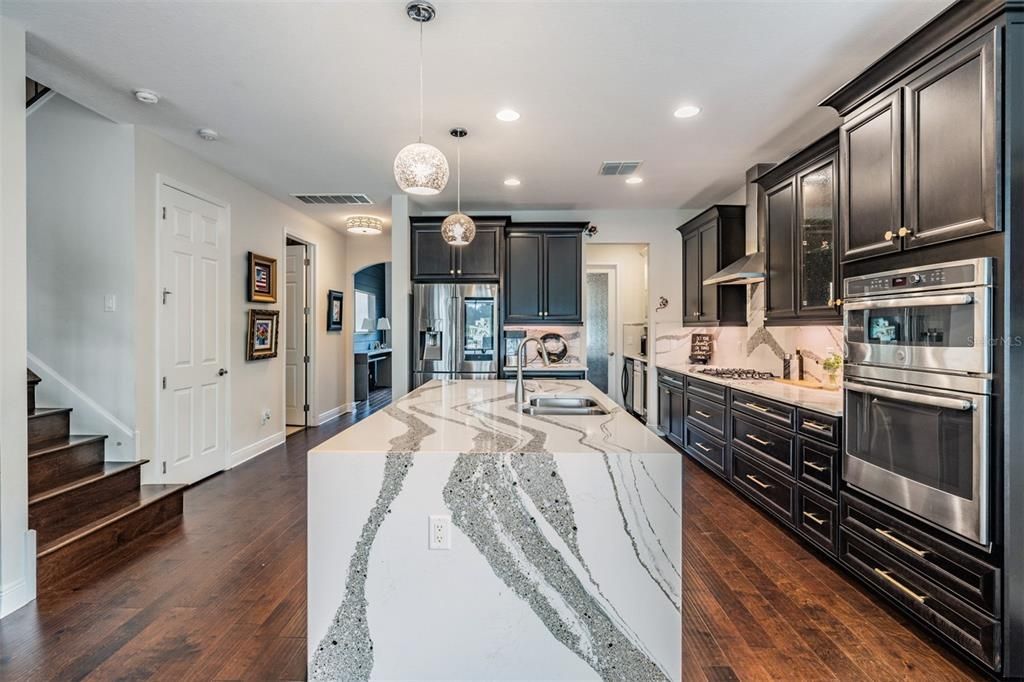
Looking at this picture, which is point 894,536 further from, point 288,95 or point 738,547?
point 288,95

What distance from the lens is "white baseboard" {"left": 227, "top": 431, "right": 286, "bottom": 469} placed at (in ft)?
15.5

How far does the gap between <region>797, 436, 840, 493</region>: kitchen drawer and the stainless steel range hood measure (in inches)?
61.2

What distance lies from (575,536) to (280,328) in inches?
185

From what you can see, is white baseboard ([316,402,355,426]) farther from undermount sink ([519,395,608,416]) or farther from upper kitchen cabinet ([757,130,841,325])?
upper kitchen cabinet ([757,130,841,325])

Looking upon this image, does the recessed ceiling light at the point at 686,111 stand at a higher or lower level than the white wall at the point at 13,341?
higher

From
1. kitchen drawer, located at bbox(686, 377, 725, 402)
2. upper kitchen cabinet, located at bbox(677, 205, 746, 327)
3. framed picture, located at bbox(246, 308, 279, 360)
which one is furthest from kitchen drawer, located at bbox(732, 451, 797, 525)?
framed picture, located at bbox(246, 308, 279, 360)

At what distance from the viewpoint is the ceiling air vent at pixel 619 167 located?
425cm

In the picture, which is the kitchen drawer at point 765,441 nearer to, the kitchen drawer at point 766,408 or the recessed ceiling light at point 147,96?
the kitchen drawer at point 766,408

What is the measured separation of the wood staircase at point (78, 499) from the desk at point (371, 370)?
209 inches

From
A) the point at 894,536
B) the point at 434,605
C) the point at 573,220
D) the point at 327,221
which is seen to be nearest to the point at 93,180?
the point at 327,221

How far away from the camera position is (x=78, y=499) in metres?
2.90

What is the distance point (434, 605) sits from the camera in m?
1.70

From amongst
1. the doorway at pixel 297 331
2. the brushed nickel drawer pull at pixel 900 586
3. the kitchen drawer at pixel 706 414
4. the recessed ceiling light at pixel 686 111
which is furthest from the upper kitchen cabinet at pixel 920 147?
the doorway at pixel 297 331

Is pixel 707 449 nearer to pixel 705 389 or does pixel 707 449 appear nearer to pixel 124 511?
pixel 705 389
